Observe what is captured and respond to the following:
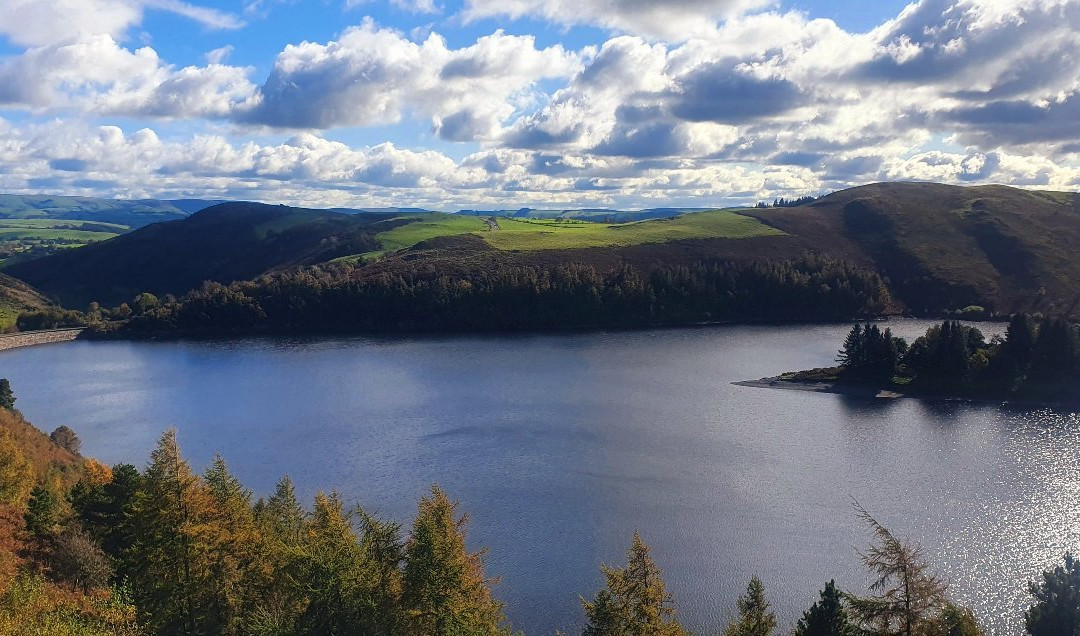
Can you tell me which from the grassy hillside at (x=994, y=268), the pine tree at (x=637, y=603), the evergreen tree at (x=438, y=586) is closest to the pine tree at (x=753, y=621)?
the pine tree at (x=637, y=603)

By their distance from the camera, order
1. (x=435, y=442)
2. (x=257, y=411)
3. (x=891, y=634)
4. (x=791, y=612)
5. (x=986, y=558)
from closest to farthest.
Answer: (x=891, y=634)
(x=791, y=612)
(x=986, y=558)
(x=435, y=442)
(x=257, y=411)

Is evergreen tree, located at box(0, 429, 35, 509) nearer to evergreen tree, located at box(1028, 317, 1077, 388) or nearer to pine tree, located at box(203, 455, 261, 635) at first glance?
pine tree, located at box(203, 455, 261, 635)

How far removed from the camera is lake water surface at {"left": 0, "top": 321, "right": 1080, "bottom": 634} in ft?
164

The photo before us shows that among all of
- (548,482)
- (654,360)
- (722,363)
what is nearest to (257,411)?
(548,482)

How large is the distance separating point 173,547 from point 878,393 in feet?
311

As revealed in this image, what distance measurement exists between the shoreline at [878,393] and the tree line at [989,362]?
167 cm

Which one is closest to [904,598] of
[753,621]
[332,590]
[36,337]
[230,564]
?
[753,621]

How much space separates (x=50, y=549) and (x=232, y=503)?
1098 centimetres

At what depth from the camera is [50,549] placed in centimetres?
3638

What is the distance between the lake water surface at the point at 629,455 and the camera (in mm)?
49938

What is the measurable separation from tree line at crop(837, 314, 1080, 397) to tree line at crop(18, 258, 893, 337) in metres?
63.7

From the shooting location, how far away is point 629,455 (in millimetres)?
74750

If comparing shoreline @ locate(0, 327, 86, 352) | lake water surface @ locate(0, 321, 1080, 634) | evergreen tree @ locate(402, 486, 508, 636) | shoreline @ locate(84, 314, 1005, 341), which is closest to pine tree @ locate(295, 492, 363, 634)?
evergreen tree @ locate(402, 486, 508, 636)

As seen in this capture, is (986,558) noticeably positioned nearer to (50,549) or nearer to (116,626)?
(116,626)
